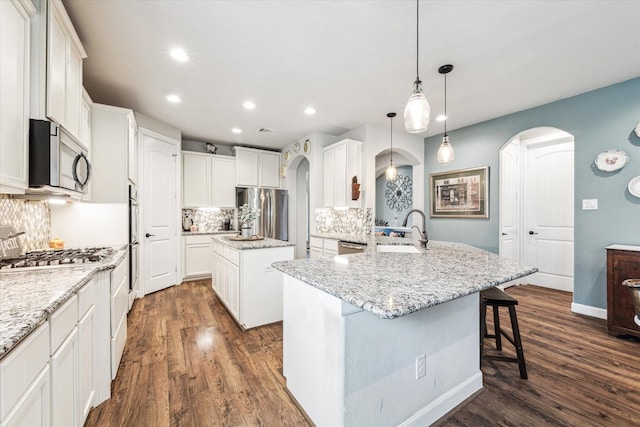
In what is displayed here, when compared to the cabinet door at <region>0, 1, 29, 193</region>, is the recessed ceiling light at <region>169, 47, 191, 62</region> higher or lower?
higher

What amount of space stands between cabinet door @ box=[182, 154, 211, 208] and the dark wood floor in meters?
2.54

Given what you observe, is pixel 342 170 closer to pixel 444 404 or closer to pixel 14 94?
pixel 444 404

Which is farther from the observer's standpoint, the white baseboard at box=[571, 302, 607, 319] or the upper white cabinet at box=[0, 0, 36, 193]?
the white baseboard at box=[571, 302, 607, 319]

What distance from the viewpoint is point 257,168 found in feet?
18.2

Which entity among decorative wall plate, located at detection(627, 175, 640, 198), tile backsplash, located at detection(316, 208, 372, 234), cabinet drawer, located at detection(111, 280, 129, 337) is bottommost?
cabinet drawer, located at detection(111, 280, 129, 337)

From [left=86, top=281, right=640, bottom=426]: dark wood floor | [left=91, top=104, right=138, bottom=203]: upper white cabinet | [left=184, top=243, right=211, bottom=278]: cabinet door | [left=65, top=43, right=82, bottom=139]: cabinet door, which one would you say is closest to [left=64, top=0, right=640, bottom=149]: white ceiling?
[left=65, top=43, right=82, bottom=139]: cabinet door

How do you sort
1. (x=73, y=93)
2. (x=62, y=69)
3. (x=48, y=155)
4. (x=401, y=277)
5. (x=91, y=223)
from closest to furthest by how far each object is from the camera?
(x=401, y=277) → (x=48, y=155) → (x=62, y=69) → (x=73, y=93) → (x=91, y=223)

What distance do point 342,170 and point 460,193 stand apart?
2003 millimetres

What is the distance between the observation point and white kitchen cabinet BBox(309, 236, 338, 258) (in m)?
3.96

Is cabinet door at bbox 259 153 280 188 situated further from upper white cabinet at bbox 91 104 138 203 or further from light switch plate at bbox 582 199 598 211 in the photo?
light switch plate at bbox 582 199 598 211

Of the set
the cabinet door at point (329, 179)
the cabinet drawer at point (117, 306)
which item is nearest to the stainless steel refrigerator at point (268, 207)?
the cabinet door at point (329, 179)

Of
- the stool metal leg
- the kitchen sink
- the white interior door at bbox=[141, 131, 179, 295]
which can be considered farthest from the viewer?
the white interior door at bbox=[141, 131, 179, 295]

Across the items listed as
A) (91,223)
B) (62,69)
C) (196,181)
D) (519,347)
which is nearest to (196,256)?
(196,181)

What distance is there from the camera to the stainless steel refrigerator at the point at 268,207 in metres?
5.30
